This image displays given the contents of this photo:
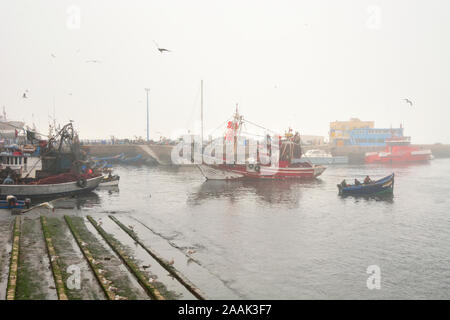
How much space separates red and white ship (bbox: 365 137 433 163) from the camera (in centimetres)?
11406

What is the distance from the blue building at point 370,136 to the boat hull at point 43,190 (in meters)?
114

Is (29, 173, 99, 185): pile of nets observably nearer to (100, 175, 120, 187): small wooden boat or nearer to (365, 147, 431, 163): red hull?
(100, 175, 120, 187): small wooden boat

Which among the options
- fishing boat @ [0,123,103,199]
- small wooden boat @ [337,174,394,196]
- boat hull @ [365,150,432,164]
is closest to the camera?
fishing boat @ [0,123,103,199]

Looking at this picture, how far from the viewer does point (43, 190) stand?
35062 millimetres

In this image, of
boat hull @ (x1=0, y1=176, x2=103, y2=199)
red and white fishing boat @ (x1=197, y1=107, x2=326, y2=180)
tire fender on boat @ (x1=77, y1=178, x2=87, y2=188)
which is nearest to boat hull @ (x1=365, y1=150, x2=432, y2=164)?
red and white fishing boat @ (x1=197, y1=107, x2=326, y2=180)

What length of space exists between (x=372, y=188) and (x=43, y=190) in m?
34.8

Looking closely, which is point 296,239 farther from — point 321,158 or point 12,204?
point 321,158

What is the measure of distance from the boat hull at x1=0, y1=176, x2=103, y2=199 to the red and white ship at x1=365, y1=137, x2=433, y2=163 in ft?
318

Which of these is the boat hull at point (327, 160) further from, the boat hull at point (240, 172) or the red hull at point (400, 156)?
the boat hull at point (240, 172)
